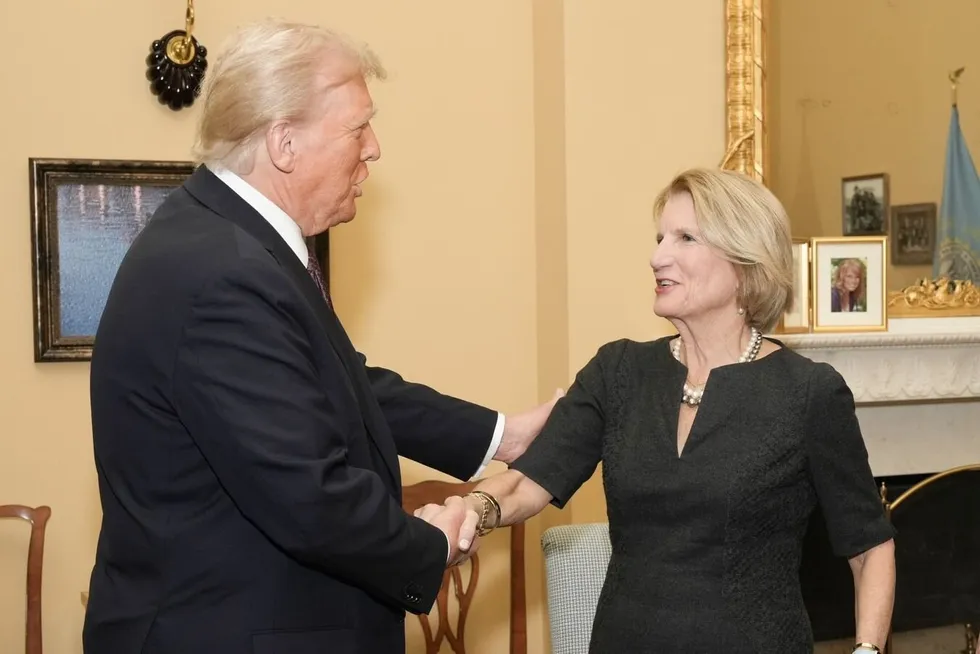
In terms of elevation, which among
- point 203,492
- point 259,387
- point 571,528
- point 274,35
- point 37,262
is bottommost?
point 571,528

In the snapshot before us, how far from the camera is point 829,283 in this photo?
3.16 m

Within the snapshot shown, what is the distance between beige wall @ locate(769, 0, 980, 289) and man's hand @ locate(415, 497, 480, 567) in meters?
1.69

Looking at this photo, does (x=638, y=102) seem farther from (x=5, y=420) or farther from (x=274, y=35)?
(x=5, y=420)

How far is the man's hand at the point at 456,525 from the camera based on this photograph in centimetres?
183

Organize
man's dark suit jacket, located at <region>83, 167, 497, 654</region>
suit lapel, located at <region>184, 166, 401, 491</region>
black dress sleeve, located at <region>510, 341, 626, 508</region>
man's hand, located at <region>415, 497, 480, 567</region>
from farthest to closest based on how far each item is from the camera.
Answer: black dress sleeve, located at <region>510, 341, 626, 508</region>, man's hand, located at <region>415, 497, 480, 567</region>, suit lapel, located at <region>184, 166, 401, 491</region>, man's dark suit jacket, located at <region>83, 167, 497, 654</region>

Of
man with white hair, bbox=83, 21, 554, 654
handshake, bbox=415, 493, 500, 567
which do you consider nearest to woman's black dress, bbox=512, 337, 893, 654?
handshake, bbox=415, 493, 500, 567

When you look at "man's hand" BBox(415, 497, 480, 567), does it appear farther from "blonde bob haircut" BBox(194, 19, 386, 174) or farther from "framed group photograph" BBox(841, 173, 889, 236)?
"framed group photograph" BBox(841, 173, 889, 236)

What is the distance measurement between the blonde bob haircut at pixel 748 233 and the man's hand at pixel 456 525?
63 cm

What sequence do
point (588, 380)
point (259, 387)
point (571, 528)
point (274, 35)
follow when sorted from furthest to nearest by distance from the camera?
point (571, 528), point (588, 380), point (274, 35), point (259, 387)

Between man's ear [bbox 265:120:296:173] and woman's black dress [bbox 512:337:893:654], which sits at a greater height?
man's ear [bbox 265:120:296:173]

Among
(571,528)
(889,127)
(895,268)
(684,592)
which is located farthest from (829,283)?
(684,592)

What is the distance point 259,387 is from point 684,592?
83 cm

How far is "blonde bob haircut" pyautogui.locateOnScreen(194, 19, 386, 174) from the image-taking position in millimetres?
1731

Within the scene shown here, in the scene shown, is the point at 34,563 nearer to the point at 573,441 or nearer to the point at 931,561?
the point at 573,441
